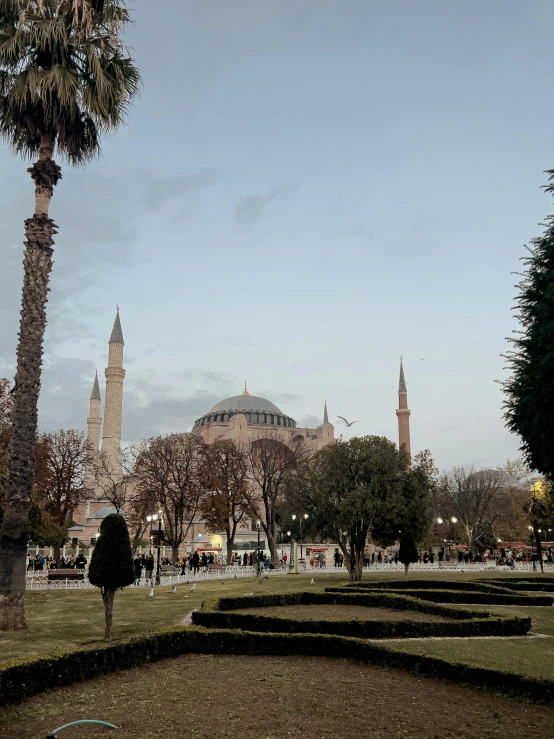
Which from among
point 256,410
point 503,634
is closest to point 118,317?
point 256,410

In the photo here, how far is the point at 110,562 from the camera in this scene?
12031mm

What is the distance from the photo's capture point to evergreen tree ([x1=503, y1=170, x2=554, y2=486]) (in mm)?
13508

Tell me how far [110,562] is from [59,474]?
30.6m

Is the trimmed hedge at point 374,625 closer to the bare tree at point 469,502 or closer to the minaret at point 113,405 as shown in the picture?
the bare tree at point 469,502

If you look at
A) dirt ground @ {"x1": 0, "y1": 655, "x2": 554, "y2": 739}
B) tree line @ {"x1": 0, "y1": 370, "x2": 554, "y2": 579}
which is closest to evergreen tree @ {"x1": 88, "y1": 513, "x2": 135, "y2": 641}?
dirt ground @ {"x1": 0, "y1": 655, "x2": 554, "y2": 739}

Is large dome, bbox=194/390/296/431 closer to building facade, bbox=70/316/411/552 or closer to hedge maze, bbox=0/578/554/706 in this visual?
building facade, bbox=70/316/411/552

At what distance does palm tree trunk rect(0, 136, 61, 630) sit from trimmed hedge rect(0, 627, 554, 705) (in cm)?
480

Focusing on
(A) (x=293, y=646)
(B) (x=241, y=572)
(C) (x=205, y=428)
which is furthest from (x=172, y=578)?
(C) (x=205, y=428)

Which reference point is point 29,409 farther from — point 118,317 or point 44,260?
point 118,317

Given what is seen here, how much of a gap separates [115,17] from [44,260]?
637 centimetres

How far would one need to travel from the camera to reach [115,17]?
15.4 m

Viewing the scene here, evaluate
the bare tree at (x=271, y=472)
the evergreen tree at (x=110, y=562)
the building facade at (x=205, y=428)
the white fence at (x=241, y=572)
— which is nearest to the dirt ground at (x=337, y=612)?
the evergreen tree at (x=110, y=562)

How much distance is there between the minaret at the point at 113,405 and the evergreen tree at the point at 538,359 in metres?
57.2

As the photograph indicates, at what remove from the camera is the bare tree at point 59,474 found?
38.0m
